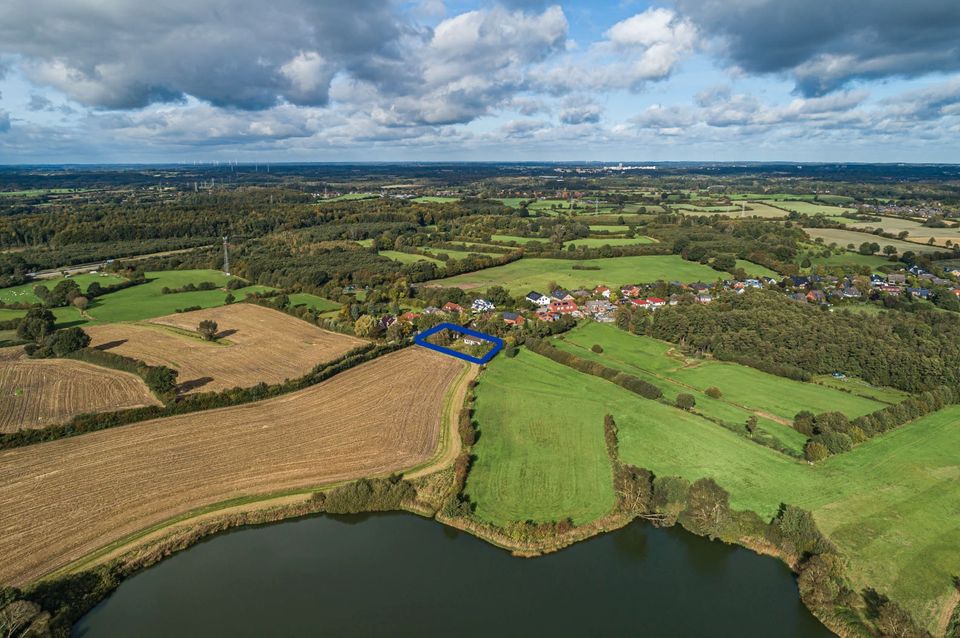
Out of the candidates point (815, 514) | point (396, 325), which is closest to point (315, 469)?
point (396, 325)

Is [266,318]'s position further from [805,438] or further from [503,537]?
[805,438]

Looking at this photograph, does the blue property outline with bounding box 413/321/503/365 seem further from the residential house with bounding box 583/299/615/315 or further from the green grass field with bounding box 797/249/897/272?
the green grass field with bounding box 797/249/897/272

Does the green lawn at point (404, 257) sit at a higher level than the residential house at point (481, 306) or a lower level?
higher

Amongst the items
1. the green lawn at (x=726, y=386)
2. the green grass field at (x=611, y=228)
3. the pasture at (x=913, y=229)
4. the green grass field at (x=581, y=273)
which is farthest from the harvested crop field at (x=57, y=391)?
the pasture at (x=913, y=229)

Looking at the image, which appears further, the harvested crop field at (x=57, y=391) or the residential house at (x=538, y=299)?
the residential house at (x=538, y=299)

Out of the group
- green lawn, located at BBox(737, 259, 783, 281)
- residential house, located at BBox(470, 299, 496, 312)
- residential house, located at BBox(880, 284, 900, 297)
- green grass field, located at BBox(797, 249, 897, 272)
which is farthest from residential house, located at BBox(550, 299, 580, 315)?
green grass field, located at BBox(797, 249, 897, 272)

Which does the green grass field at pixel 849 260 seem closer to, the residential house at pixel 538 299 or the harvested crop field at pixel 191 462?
the residential house at pixel 538 299
